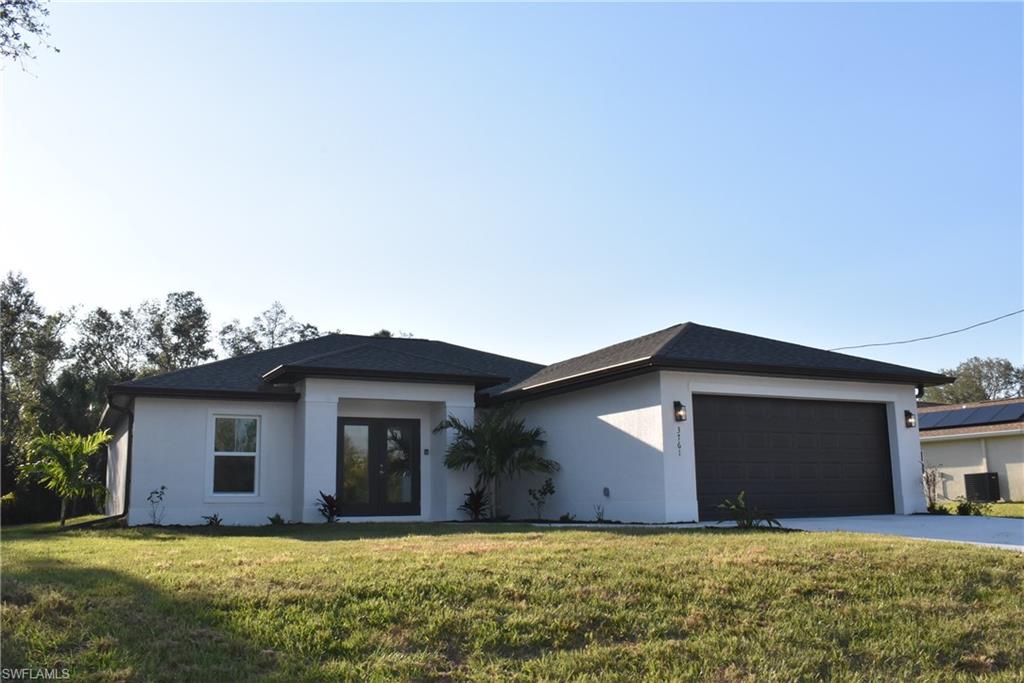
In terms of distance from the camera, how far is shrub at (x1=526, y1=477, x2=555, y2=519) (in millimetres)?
16750

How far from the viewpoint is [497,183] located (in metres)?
15.7

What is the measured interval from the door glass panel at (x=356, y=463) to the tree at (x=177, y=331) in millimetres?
28749

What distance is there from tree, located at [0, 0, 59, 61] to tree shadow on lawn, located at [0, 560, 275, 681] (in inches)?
198

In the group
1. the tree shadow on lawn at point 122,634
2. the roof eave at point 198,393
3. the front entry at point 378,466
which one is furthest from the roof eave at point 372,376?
the tree shadow on lawn at point 122,634

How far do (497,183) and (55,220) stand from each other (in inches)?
293

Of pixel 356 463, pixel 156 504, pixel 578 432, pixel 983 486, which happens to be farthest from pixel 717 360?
pixel 983 486

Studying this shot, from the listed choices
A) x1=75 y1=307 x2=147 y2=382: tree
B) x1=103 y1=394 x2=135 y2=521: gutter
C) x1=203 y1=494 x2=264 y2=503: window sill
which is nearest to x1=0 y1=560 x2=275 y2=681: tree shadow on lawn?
x1=203 y1=494 x2=264 y2=503: window sill

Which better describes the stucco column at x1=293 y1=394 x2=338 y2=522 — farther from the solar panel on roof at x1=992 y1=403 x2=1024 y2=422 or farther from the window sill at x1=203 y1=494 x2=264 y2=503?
the solar panel on roof at x1=992 y1=403 x2=1024 y2=422

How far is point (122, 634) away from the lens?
541 cm

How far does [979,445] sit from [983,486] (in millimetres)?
2030

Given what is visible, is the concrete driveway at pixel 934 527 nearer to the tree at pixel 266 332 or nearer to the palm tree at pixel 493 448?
the palm tree at pixel 493 448

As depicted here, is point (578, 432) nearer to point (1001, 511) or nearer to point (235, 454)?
point (235, 454)

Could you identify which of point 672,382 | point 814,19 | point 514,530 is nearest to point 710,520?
point 672,382

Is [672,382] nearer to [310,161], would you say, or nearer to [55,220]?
[310,161]
